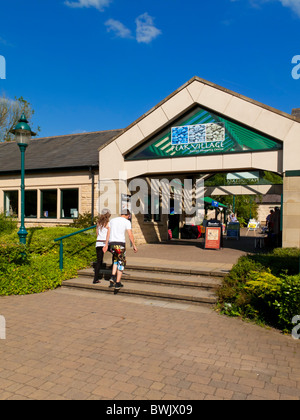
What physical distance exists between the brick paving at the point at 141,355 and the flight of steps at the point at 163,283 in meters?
0.40

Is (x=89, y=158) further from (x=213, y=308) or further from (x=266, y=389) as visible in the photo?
(x=266, y=389)

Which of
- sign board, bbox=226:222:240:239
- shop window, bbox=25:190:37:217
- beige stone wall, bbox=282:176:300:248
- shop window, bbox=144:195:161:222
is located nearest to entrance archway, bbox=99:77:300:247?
beige stone wall, bbox=282:176:300:248

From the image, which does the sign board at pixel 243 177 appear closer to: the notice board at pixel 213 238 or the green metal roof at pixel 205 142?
the notice board at pixel 213 238

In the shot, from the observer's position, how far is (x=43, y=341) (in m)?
5.04

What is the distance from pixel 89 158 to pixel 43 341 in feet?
35.5

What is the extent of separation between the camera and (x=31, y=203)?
53.2ft

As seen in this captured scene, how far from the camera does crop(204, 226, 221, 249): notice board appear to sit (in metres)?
13.8

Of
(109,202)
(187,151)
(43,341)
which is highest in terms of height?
(187,151)

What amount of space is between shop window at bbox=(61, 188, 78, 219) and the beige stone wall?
29.2ft

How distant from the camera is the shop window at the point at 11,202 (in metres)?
16.9

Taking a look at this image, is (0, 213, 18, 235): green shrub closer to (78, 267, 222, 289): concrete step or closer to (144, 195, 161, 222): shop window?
(144, 195, 161, 222): shop window

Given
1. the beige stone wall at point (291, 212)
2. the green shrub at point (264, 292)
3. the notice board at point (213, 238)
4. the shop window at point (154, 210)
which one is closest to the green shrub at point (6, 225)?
the shop window at point (154, 210)

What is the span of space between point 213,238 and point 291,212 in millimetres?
4335
